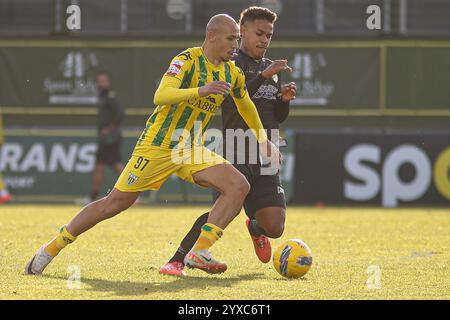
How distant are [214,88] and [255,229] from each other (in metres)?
2.21

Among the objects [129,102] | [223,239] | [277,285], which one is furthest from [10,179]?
[277,285]

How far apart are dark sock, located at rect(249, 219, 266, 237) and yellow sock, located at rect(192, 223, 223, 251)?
1479 millimetres

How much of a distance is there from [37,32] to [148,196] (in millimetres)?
4189

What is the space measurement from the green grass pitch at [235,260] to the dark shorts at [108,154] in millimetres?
2338

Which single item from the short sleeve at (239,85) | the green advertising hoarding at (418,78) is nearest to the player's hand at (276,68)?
the short sleeve at (239,85)

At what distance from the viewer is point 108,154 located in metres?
18.7

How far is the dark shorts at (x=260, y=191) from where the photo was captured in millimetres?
9438

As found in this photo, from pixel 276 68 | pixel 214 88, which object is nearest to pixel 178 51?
pixel 276 68

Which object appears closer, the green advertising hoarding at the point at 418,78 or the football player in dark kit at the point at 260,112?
the football player in dark kit at the point at 260,112

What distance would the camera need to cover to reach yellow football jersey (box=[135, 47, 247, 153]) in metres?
8.31

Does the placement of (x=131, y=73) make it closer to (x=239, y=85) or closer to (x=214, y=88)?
(x=239, y=85)

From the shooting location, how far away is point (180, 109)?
833 cm

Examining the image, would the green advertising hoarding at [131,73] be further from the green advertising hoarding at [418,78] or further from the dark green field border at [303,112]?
the green advertising hoarding at [418,78]

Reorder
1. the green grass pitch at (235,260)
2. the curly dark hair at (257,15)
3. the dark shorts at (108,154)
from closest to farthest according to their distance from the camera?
the green grass pitch at (235,260) → the curly dark hair at (257,15) → the dark shorts at (108,154)
